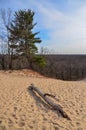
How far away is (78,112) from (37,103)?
1897mm

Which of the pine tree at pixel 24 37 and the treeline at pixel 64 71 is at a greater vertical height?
the pine tree at pixel 24 37

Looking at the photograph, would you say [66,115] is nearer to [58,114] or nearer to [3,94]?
[58,114]

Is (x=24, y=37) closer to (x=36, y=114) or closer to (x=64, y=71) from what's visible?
(x=64, y=71)

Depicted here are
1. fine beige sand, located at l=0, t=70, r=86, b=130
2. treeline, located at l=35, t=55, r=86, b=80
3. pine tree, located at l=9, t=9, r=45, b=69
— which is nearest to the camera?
fine beige sand, located at l=0, t=70, r=86, b=130

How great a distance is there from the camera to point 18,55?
26.8m

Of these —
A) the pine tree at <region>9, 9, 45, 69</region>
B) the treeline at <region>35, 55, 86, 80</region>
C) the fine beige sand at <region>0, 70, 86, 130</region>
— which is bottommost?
the treeline at <region>35, 55, 86, 80</region>

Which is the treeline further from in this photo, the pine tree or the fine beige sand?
the fine beige sand

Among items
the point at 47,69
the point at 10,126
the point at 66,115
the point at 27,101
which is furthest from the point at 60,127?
the point at 47,69

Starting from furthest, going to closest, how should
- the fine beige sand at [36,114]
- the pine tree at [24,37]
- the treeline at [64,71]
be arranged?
the treeline at [64,71], the pine tree at [24,37], the fine beige sand at [36,114]

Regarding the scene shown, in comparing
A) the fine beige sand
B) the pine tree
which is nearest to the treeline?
the pine tree

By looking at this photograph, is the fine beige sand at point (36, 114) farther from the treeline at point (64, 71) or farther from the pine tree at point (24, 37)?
the treeline at point (64, 71)

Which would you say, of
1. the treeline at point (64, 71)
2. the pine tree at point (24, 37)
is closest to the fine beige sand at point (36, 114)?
the pine tree at point (24, 37)

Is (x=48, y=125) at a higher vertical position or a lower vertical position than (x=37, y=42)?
lower

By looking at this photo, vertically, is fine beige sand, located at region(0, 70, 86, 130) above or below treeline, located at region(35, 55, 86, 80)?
above
